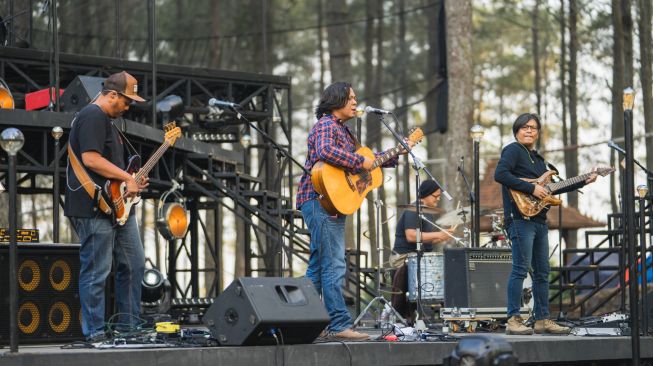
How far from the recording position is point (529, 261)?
9.27m

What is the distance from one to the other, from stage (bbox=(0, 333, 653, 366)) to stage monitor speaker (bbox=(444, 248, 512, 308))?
1.31m

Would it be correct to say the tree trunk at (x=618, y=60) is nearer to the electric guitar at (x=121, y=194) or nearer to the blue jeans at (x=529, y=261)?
the blue jeans at (x=529, y=261)

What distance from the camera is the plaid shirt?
8.11 meters

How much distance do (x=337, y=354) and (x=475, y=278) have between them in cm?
323

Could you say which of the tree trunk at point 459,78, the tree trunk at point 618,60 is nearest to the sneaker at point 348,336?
the tree trunk at point 459,78

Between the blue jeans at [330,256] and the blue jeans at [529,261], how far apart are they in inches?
71.4

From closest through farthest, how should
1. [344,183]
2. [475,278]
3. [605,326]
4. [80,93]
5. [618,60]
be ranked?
[344,183], [605,326], [475,278], [80,93], [618,60]

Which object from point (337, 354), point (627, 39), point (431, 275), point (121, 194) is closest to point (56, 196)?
point (121, 194)

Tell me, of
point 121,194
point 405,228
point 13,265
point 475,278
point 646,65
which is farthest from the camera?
point 646,65

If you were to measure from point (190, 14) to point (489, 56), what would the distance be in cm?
967

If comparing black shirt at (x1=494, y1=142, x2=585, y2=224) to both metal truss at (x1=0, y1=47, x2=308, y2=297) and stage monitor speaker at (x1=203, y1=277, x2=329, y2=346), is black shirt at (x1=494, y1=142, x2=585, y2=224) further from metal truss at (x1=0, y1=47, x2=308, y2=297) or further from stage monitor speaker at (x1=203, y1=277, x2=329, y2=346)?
metal truss at (x1=0, y1=47, x2=308, y2=297)

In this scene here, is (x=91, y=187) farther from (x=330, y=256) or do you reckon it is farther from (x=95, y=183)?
(x=330, y=256)

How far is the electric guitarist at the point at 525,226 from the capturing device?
30.3 ft

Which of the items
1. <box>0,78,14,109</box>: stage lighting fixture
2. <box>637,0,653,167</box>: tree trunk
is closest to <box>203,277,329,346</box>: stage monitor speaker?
<box>0,78,14,109</box>: stage lighting fixture
